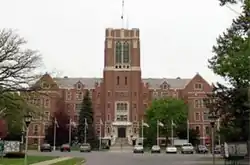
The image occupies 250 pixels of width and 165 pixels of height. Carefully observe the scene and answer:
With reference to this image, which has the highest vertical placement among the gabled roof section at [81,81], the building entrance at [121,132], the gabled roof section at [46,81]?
the gabled roof section at [81,81]

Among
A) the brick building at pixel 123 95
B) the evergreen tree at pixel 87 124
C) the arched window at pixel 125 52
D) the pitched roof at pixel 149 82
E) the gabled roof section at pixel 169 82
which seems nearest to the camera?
the evergreen tree at pixel 87 124

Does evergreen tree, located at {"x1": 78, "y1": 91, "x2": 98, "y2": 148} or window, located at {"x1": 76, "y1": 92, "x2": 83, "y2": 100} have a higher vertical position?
window, located at {"x1": 76, "y1": 92, "x2": 83, "y2": 100}

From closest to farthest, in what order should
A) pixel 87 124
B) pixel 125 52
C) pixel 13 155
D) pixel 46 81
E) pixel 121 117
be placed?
pixel 13 155 → pixel 46 81 → pixel 87 124 → pixel 121 117 → pixel 125 52

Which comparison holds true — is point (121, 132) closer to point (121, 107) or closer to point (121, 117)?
point (121, 117)

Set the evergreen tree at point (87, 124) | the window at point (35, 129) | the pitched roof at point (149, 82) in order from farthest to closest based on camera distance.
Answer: the pitched roof at point (149, 82) → the window at point (35, 129) → the evergreen tree at point (87, 124)

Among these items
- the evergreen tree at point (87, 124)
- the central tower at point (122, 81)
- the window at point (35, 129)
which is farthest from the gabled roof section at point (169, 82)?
the window at point (35, 129)

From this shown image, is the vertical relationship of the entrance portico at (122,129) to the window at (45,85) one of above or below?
below

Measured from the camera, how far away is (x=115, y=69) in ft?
433

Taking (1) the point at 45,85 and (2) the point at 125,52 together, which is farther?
(2) the point at 125,52

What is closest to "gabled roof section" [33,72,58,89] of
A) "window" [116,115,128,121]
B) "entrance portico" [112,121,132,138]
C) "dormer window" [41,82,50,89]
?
"dormer window" [41,82,50,89]

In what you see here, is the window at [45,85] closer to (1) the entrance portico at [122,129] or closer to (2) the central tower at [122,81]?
(1) the entrance portico at [122,129]

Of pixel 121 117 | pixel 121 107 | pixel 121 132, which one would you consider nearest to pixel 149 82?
pixel 121 107

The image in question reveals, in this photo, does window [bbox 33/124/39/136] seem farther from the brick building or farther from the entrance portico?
the entrance portico

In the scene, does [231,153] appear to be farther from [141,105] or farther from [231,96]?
[141,105]
